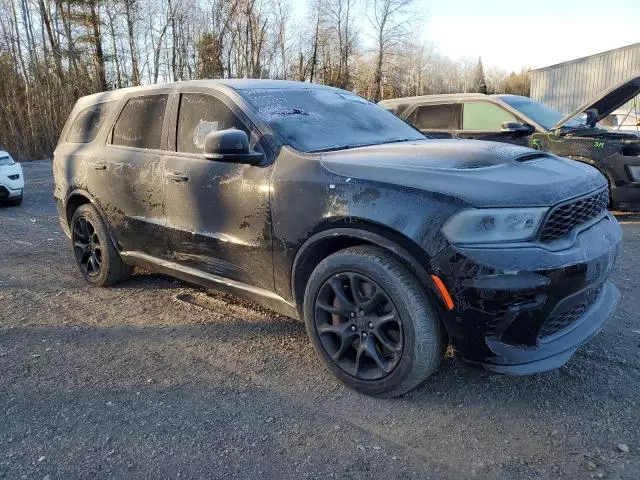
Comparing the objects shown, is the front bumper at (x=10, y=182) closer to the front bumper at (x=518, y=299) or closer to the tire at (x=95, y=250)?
the tire at (x=95, y=250)

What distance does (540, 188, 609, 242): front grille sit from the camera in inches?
101

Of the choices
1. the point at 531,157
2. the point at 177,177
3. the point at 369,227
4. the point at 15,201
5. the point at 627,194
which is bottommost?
the point at 15,201

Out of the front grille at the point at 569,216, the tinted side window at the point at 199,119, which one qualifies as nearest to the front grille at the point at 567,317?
the front grille at the point at 569,216

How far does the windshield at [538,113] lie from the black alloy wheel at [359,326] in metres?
5.99

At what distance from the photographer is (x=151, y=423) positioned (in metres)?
2.70

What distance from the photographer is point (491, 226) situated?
8.13ft

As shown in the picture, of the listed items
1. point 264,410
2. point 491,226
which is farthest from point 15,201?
point 491,226

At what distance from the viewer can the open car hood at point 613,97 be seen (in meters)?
6.37

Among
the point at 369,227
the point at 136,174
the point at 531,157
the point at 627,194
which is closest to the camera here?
Answer: the point at 369,227

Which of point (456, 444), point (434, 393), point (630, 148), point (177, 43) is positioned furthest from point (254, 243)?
point (177, 43)

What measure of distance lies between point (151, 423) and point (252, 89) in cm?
227

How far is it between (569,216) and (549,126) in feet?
18.8

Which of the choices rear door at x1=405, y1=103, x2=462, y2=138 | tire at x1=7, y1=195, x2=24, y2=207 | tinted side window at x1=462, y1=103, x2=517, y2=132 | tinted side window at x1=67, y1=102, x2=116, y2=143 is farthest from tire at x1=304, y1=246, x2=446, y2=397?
tire at x1=7, y1=195, x2=24, y2=207

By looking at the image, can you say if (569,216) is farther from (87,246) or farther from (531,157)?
(87,246)
